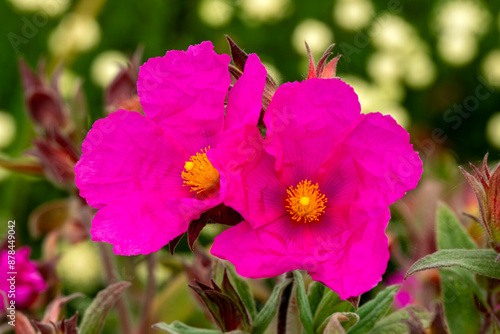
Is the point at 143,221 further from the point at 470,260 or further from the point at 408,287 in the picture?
the point at 408,287

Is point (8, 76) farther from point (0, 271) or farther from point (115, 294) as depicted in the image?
point (115, 294)

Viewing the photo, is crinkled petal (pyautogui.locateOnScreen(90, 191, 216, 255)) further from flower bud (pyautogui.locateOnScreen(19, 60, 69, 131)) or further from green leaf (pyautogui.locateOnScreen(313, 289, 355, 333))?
flower bud (pyautogui.locateOnScreen(19, 60, 69, 131))

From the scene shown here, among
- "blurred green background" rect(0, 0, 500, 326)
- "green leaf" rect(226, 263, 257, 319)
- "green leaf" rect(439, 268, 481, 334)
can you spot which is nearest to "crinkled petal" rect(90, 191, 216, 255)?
"green leaf" rect(226, 263, 257, 319)

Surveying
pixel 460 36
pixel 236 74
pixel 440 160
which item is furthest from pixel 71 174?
pixel 460 36

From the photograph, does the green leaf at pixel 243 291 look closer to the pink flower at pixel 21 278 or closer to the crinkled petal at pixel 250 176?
the crinkled petal at pixel 250 176

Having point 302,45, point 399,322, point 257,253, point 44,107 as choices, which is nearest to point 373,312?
point 399,322

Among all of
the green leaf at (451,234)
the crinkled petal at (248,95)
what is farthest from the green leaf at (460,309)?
the crinkled petal at (248,95)
